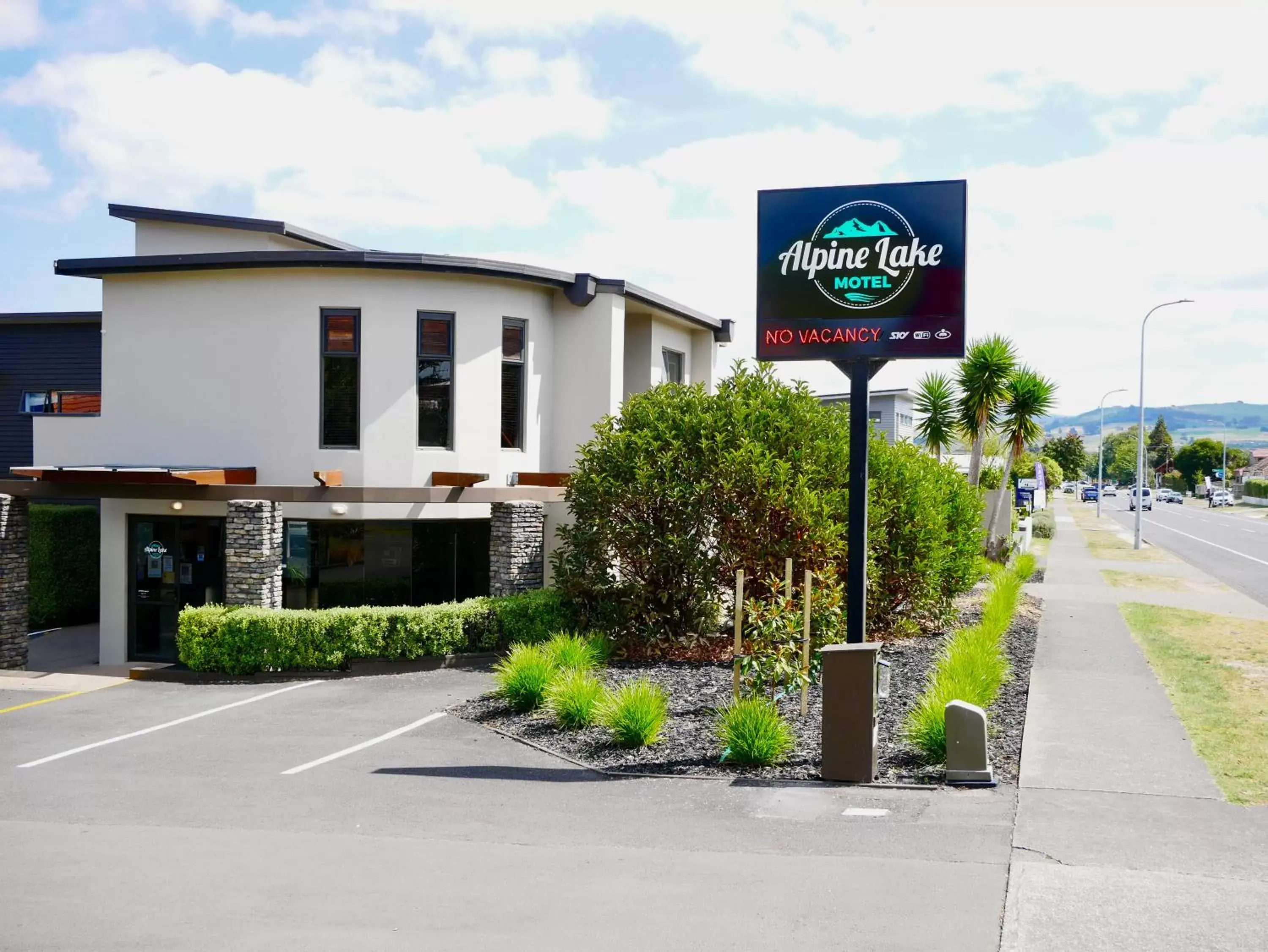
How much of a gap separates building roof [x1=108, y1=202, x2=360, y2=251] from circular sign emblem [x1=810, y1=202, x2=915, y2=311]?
1076cm

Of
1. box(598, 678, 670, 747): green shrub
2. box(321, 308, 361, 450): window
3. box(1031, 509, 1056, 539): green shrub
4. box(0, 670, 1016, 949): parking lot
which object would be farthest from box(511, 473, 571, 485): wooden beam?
box(1031, 509, 1056, 539): green shrub

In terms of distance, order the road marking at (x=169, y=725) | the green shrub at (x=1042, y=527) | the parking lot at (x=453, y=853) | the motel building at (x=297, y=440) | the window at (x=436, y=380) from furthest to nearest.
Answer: the green shrub at (x=1042, y=527)
the window at (x=436, y=380)
the motel building at (x=297, y=440)
the road marking at (x=169, y=725)
the parking lot at (x=453, y=853)

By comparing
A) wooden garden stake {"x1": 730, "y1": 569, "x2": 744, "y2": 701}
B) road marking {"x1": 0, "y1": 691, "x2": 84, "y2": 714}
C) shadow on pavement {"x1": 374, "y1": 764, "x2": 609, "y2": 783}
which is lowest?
road marking {"x1": 0, "y1": 691, "x2": 84, "y2": 714}

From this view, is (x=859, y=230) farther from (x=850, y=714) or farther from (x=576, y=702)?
(x=576, y=702)

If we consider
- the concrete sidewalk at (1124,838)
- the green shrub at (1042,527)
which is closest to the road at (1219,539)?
the green shrub at (1042,527)

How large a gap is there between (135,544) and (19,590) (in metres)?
1.89

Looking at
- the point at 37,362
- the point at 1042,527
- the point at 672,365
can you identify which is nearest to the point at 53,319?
the point at 37,362

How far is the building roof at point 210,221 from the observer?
19.9m

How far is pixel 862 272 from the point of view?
38.3 ft

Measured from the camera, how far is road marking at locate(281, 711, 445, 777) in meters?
10.9

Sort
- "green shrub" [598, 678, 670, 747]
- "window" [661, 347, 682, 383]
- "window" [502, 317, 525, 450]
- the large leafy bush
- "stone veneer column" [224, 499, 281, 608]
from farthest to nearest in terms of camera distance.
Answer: "window" [661, 347, 682, 383] → "window" [502, 317, 525, 450] → "stone veneer column" [224, 499, 281, 608] → the large leafy bush → "green shrub" [598, 678, 670, 747]

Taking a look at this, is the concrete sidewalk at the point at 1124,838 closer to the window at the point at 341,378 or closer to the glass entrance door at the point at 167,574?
the window at the point at 341,378

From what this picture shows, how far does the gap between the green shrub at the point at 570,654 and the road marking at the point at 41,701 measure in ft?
22.2

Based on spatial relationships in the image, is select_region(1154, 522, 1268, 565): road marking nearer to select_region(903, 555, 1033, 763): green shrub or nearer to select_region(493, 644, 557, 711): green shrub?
select_region(903, 555, 1033, 763): green shrub
